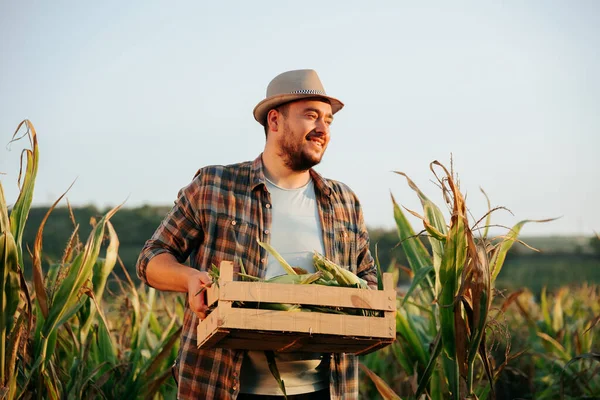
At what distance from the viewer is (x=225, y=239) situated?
2680mm

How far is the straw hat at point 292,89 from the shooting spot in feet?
9.21

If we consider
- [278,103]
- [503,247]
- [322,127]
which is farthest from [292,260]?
[503,247]

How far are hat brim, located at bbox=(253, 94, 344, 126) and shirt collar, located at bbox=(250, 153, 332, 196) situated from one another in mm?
184

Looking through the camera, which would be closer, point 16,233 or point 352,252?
point 16,233

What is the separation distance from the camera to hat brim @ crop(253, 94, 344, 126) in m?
2.81

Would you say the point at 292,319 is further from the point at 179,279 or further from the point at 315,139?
the point at 315,139

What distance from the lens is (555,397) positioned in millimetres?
4965

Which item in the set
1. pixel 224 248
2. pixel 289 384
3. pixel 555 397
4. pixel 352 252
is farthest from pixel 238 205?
pixel 555 397

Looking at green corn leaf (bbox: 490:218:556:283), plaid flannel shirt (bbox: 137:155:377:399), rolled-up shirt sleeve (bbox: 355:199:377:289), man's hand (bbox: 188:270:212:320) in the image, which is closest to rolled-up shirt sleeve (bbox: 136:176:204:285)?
plaid flannel shirt (bbox: 137:155:377:399)

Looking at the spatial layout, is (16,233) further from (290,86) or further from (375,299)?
(375,299)

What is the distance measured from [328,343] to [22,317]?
1.13 metres

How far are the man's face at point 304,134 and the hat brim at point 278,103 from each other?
0.02 meters

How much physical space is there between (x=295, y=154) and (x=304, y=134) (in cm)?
8

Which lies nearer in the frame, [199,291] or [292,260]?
[199,291]
